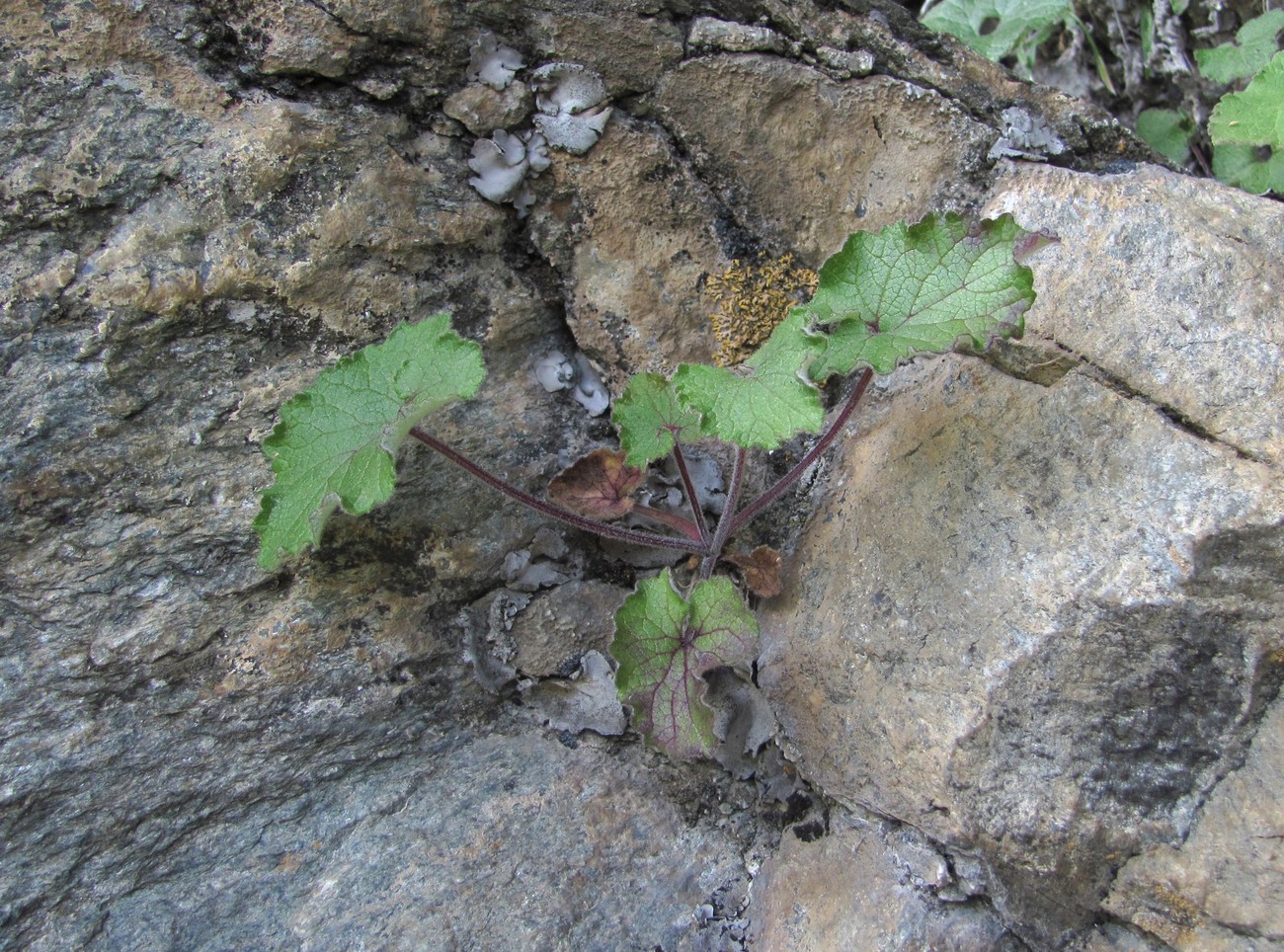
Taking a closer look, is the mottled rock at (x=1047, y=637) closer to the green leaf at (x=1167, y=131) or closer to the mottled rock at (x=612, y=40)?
the mottled rock at (x=612, y=40)

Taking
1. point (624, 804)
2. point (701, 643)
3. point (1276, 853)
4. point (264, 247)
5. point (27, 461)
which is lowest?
point (624, 804)

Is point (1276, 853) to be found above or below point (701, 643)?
above

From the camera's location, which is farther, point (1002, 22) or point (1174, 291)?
point (1002, 22)

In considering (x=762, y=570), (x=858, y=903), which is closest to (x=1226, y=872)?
(x=858, y=903)

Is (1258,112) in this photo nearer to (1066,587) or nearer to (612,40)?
(1066,587)

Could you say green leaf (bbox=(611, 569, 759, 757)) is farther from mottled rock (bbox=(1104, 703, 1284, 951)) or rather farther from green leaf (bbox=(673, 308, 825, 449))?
mottled rock (bbox=(1104, 703, 1284, 951))

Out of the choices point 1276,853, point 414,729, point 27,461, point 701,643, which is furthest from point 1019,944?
point 27,461

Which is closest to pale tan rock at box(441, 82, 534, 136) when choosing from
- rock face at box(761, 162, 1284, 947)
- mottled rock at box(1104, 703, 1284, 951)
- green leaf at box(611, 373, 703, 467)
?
green leaf at box(611, 373, 703, 467)

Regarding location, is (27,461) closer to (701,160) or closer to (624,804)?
(624,804)
